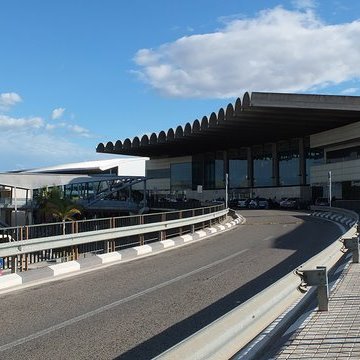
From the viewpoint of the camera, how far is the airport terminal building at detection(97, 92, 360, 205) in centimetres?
5119

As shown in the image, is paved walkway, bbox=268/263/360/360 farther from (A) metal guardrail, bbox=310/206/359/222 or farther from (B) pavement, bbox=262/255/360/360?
(A) metal guardrail, bbox=310/206/359/222

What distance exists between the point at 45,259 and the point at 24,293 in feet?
14.5

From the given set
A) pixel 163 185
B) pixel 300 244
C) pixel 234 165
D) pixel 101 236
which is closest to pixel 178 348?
pixel 101 236

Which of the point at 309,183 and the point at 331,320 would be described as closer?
the point at 331,320

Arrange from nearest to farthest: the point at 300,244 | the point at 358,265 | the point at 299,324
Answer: the point at 299,324, the point at 358,265, the point at 300,244

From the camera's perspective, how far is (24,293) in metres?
9.85

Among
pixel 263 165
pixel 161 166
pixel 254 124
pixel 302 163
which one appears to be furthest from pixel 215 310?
pixel 161 166

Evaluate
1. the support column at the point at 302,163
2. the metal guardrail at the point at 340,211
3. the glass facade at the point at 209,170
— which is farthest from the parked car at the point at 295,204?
the glass facade at the point at 209,170

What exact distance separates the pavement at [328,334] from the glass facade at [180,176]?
8173 cm

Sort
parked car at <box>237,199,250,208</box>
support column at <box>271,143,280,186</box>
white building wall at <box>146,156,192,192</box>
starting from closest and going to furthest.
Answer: parked car at <box>237,199,250,208</box> < support column at <box>271,143,280,186</box> < white building wall at <box>146,156,192,192</box>

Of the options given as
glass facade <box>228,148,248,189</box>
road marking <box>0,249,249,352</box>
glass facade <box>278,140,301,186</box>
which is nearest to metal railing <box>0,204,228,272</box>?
road marking <box>0,249,249,352</box>

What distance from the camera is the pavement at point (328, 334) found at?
5.45 m

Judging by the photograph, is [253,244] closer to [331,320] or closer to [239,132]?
[331,320]

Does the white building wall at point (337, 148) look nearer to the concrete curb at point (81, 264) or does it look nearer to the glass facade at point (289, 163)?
the glass facade at point (289, 163)
